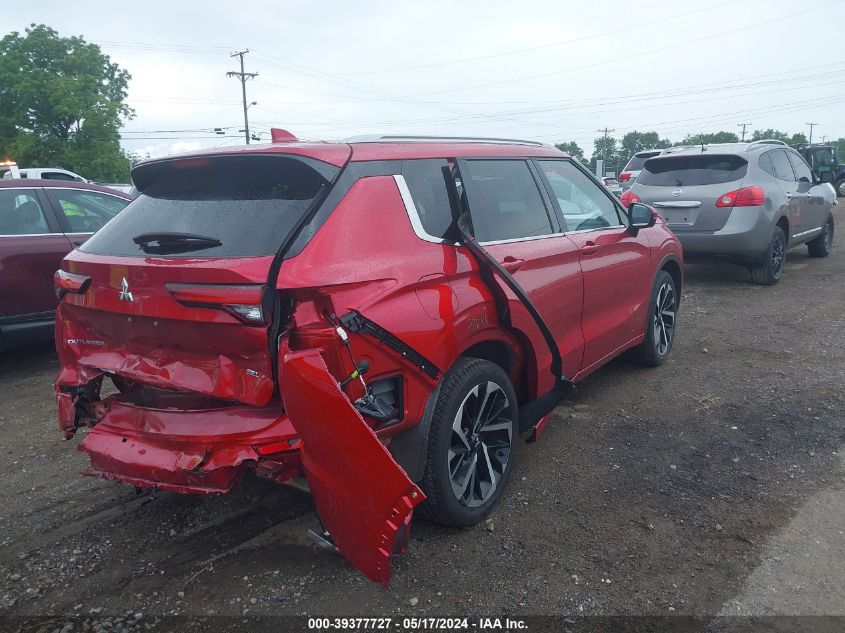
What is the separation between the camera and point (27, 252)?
566 centimetres

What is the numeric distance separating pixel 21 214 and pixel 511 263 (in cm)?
477

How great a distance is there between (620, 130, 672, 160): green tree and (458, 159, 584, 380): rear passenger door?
78.8 m

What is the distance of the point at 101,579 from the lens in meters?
2.88

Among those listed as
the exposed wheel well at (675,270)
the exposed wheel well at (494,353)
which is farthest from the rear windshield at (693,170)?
the exposed wheel well at (494,353)

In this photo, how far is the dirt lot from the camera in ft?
8.81

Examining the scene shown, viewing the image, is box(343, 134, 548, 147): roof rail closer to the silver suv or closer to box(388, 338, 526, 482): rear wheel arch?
box(388, 338, 526, 482): rear wheel arch

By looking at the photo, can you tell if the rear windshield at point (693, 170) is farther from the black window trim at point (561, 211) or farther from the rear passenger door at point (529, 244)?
the rear passenger door at point (529, 244)

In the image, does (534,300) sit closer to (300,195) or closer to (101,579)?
(300,195)

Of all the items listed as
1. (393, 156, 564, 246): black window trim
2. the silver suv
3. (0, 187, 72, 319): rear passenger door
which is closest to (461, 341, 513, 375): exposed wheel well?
(393, 156, 564, 246): black window trim

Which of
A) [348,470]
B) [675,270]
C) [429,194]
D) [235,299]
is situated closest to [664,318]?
[675,270]

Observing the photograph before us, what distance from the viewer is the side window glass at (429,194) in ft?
9.95

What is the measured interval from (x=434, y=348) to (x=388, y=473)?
0.66 meters

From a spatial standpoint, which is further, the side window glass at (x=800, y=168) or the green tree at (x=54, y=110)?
the green tree at (x=54, y=110)

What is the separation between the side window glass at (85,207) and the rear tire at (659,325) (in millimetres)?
4809
